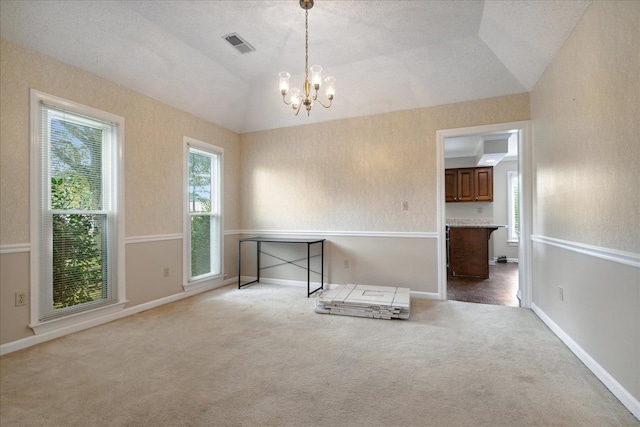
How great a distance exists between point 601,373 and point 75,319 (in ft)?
13.9

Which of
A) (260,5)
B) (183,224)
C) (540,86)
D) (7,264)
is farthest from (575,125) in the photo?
(7,264)

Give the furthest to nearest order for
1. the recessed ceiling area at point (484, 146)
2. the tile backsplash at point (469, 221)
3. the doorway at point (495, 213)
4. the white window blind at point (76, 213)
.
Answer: the tile backsplash at point (469, 221) < the recessed ceiling area at point (484, 146) < the doorway at point (495, 213) < the white window blind at point (76, 213)

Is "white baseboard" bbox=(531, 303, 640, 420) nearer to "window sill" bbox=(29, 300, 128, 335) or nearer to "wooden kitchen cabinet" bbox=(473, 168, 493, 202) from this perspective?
"window sill" bbox=(29, 300, 128, 335)

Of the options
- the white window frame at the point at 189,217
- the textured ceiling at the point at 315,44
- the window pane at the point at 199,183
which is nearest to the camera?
the textured ceiling at the point at 315,44

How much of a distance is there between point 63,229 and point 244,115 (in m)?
2.88

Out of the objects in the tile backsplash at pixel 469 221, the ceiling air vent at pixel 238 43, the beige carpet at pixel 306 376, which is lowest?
the beige carpet at pixel 306 376

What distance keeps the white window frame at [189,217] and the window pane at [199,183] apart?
0.12 meters

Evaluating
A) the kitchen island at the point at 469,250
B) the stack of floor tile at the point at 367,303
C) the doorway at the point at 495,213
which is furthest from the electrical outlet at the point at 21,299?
the kitchen island at the point at 469,250

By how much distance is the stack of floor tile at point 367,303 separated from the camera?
128 inches

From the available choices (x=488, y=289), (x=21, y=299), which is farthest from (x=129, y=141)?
(x=488, y=289)

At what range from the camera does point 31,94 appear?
8.63 ft

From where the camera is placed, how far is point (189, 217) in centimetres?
425

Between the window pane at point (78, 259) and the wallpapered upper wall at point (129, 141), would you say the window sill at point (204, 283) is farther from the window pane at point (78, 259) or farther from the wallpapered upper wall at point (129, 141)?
the window pane at point (78, 259)

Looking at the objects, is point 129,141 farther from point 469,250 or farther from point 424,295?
point 469,250
